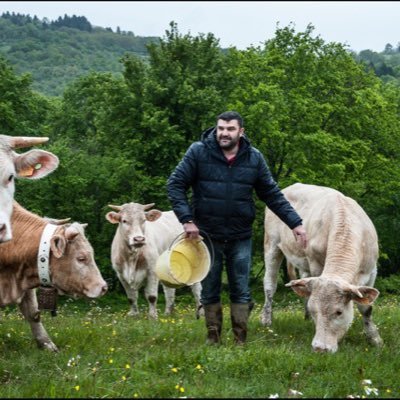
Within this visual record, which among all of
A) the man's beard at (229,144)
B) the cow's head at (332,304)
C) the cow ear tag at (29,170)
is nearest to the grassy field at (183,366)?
the cow's head at (332,304)

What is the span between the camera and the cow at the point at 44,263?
7922 millimetres

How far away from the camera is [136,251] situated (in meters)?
14.6

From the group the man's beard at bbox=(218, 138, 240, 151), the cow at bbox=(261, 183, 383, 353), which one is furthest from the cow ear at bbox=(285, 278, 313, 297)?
the man's beard at bbox=(218, 138, 240, 151)

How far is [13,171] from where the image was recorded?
6.69 metres

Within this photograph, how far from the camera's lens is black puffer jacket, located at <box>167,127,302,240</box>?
25.2 feet

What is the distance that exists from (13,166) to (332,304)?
388 centimetres

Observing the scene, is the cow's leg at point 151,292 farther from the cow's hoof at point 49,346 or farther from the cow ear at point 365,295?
the cow ear at point 365,295

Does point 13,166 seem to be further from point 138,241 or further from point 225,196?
point 138,241

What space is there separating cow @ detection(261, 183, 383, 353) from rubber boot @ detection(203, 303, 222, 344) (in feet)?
3.01

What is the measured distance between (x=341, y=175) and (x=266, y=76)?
6.74 meters

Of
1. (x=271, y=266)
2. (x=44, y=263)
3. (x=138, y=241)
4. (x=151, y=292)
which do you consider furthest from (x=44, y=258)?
(x=151, y=292)

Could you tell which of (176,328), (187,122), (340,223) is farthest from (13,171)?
(187,122)

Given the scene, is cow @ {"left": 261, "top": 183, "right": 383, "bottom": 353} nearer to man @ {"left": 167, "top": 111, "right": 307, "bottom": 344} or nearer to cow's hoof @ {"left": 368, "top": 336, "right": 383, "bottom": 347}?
cow's hoof @ {"left": 368, "top": 336, "right": 383, "bottom": 347}

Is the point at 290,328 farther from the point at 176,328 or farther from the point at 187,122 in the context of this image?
the point at 187,122
